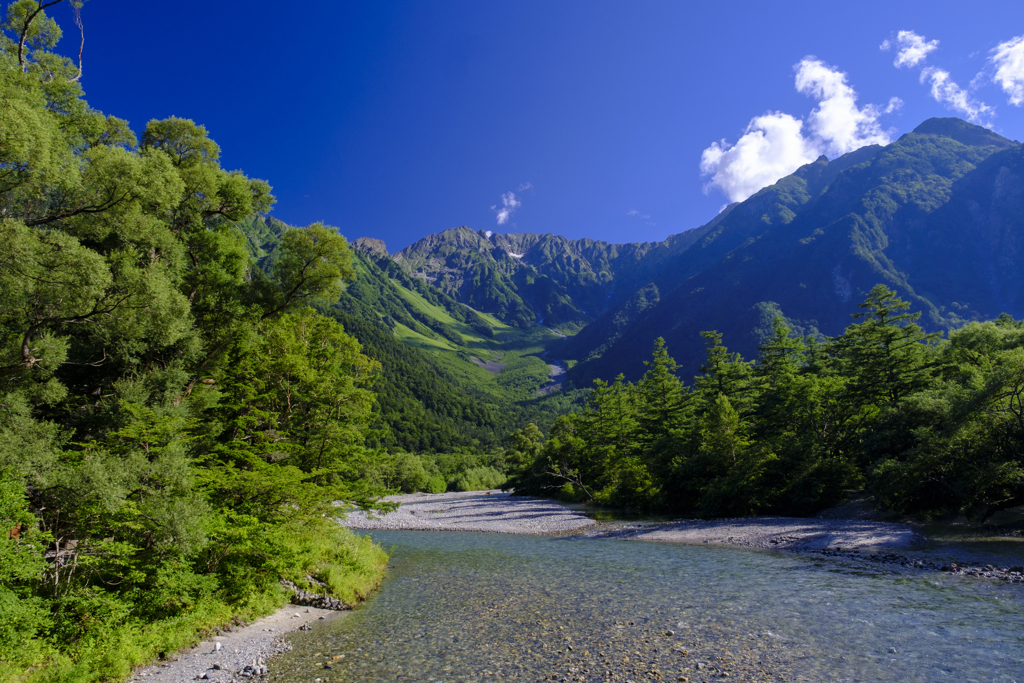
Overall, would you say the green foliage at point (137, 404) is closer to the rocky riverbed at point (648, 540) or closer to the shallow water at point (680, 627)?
the rocky riverbed at point (648, 540)

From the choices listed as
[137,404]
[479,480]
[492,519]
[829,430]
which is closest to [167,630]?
[137,404]

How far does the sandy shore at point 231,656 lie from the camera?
9.43 metres

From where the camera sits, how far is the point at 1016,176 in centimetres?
19925

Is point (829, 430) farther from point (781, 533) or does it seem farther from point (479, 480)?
point (479, 480)

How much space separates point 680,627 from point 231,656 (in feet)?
35.6

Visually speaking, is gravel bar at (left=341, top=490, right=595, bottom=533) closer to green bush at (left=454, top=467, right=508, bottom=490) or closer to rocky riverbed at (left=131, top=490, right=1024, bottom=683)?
rocky riverbed at (left=131, top=490, right=1024, bottom=683)

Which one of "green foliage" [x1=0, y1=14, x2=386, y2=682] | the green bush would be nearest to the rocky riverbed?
"green foliage" [x1=0, y1=14, x2=386, y2=682]

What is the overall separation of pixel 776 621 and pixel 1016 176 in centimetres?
29050

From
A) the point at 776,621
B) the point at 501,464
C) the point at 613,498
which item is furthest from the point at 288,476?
the point at 501,464

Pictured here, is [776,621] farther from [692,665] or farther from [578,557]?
[578,557]

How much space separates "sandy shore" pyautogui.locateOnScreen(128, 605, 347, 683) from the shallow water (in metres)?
0.64

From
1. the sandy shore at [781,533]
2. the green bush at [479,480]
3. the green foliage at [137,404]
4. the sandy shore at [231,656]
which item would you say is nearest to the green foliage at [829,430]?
the sandy shore at [781,533]

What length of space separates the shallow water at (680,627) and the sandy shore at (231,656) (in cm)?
64

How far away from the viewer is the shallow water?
9.55m
